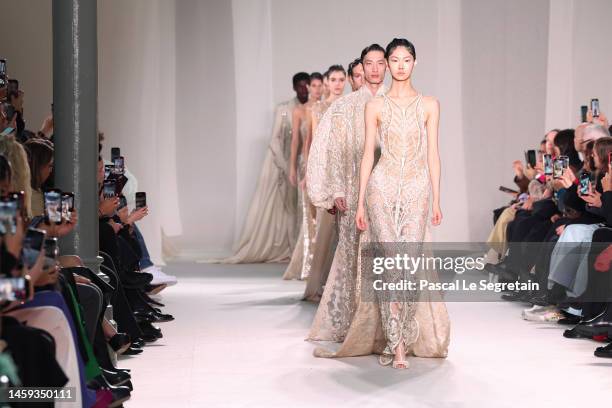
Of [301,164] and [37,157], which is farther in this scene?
[301,164]

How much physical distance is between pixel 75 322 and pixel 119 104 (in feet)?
20.9

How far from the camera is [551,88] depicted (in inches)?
493

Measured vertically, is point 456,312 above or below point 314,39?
below

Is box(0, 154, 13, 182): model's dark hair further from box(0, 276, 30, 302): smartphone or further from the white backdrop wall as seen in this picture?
the white backdrop wall

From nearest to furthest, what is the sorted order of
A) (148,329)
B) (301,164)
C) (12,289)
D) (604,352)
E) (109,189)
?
(12,289) → (604,352) → (109,189) → (148,329) → (301,164)

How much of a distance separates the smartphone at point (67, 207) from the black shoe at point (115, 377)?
66 centimetres

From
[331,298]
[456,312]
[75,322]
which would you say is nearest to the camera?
[75,322]

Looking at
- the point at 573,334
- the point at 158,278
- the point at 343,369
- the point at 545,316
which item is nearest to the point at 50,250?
the point at 343,369

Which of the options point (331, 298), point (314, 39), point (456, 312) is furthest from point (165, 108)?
point (331, 298)

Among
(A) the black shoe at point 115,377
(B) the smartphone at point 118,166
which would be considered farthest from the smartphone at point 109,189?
(A) the black shoe at point 115,377

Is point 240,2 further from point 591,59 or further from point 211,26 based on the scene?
point 591,59

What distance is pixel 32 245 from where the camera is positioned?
11.1ft

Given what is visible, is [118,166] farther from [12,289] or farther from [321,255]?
[12,289]

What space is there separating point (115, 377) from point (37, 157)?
3.52 feet
